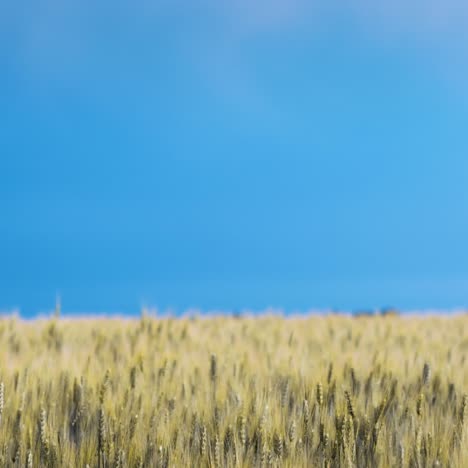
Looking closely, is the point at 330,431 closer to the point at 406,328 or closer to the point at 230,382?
the point at 230,382

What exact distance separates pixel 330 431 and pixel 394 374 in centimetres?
109

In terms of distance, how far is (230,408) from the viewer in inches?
111

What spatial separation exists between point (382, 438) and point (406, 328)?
3904 mm

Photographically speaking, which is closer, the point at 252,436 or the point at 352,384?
the point at 252,436

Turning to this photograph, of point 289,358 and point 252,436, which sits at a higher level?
point 289,358

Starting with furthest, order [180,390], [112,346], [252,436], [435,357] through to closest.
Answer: [112,346] → [435,357] → [180,390] → [252,436]

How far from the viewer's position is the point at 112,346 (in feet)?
15.2

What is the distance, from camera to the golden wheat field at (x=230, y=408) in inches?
96.7

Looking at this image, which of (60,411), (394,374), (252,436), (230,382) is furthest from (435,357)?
(60,411)

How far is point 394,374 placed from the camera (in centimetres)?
364

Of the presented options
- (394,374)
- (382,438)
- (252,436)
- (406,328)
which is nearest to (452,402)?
(394,374)

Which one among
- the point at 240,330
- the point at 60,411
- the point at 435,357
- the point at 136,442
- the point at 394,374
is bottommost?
the point at 136,442

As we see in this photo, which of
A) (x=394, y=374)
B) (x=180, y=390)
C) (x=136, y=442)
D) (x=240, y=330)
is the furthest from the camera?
(x=240, y=330)

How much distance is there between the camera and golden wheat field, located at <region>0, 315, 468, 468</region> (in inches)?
96.7
